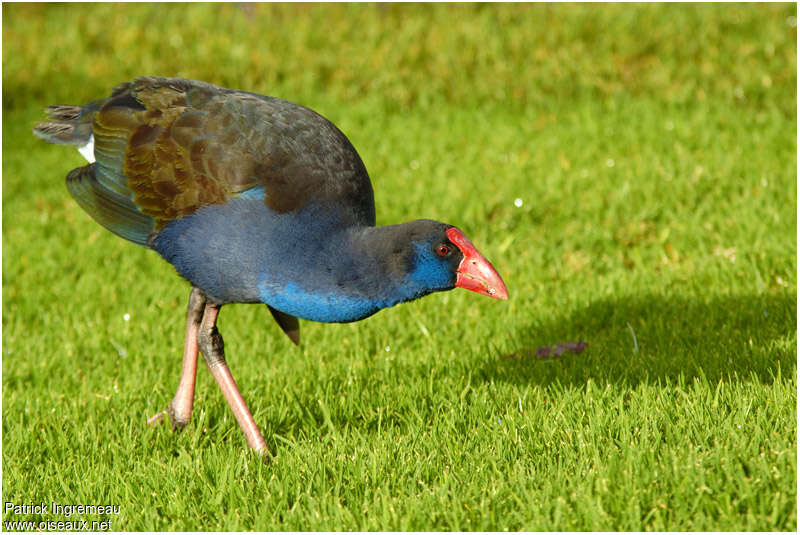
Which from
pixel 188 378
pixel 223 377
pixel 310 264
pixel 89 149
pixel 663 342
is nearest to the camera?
pixel 310 264

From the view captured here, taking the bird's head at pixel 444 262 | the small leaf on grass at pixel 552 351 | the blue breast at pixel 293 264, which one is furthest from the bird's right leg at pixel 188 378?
the small leaf on grass at pixel 552 351

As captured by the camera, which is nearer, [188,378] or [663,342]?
[188,378]

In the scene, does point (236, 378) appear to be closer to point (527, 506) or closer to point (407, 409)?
point (407, 409)

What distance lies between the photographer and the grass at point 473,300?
3658 millimetres

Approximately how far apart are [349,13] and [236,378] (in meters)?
6.93

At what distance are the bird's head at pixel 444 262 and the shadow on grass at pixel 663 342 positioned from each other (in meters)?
0.86

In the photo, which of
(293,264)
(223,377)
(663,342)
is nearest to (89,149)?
(223,377)

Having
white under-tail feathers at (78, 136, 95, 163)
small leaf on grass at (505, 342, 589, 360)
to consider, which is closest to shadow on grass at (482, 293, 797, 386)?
small leaf on grass at (505, 342, 589, 360)

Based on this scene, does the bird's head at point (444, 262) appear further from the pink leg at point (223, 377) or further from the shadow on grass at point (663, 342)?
the pink leg at point (223, 377)

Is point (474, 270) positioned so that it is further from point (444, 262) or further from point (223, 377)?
point (223, 377)

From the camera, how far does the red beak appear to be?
3.96 metres

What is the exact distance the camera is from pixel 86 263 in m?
6.93

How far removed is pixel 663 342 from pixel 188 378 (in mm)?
2542

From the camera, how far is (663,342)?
5.04 meters
